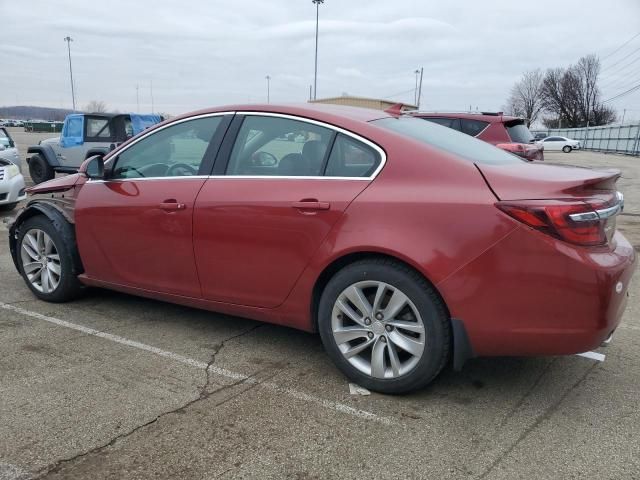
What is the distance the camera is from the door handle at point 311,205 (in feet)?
10.1

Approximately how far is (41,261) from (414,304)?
3.25m

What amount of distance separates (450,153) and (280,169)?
1005 mm

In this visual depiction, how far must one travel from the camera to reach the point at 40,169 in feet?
47.8

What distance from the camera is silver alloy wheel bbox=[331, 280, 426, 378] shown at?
9.53 feet

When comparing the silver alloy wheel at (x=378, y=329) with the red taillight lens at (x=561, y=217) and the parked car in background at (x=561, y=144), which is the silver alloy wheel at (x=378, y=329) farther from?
the parked car in background at (x=561, y=144)

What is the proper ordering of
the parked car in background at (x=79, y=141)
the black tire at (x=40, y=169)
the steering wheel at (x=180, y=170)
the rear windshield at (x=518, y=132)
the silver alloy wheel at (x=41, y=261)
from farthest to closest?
the black tire at (x=40, y=169), the parked car in background at (x=79, y=141), the rear windshield at (x=518, y=132), the silver alloy wheel at (x=41, y=261), the steering wheel at (x=180, y=170)

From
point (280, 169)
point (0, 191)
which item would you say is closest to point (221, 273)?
point (280, 169)

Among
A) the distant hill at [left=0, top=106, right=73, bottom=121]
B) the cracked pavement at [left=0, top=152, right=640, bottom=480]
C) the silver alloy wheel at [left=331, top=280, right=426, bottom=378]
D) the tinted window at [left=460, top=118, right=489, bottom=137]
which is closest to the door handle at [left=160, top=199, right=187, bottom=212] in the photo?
the cracked pavement at [left=0, top=152, right=640, bottom=480]

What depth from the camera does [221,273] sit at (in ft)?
11.5

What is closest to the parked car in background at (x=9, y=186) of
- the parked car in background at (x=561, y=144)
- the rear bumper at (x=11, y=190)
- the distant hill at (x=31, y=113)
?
the rear bumper at (x=11, y=190)

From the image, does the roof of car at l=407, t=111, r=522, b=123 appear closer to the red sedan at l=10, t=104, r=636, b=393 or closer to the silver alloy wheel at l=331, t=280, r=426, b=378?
the red sedan at l=10, t=104, r=636, b=393

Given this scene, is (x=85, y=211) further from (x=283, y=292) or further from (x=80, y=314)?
(x=283, y=292)

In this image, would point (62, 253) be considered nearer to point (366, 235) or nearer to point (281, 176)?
point (281, 176)

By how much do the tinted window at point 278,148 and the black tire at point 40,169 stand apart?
12.6 meters
